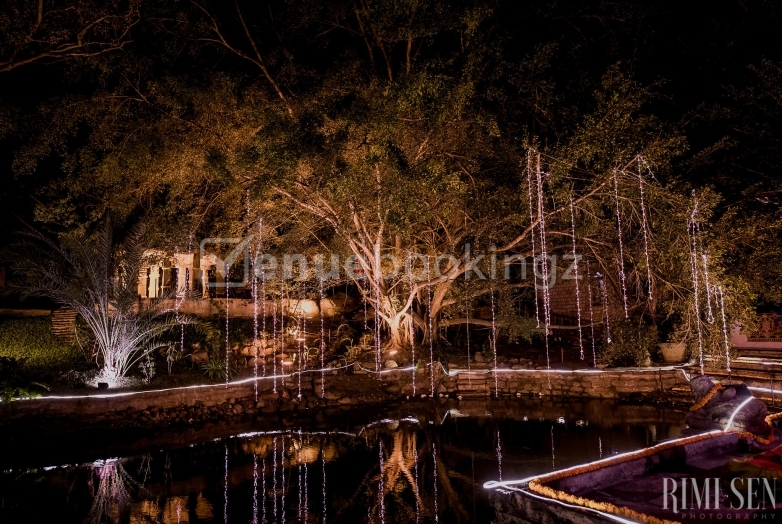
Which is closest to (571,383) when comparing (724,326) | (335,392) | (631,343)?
(631,343)

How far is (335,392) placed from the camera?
38.9 feet

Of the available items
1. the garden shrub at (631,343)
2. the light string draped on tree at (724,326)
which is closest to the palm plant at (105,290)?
the garden shrub at (631,343)

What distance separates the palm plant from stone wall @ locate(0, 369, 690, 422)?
1.26 m

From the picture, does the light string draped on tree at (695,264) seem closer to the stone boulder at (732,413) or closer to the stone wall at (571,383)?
the stone wall at (571,383)

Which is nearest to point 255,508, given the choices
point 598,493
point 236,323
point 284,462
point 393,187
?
point 284,462

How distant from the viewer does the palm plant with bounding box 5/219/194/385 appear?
10.7m

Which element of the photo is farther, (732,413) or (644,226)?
(644,226)

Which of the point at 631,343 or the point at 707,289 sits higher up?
the point at 707,289

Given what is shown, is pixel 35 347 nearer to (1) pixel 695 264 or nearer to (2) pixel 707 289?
(1) pixel 695 264

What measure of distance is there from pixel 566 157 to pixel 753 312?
5.13 meters

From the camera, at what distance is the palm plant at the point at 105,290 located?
1070 centimetres

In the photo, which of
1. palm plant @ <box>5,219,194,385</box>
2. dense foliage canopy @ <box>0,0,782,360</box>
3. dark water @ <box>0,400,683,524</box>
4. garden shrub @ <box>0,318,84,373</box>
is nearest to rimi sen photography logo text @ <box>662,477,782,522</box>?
dark water @ <box>0,400,683,524</box>

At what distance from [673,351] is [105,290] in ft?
42.7

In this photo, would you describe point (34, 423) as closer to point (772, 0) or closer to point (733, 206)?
Result: point (733, 206)
